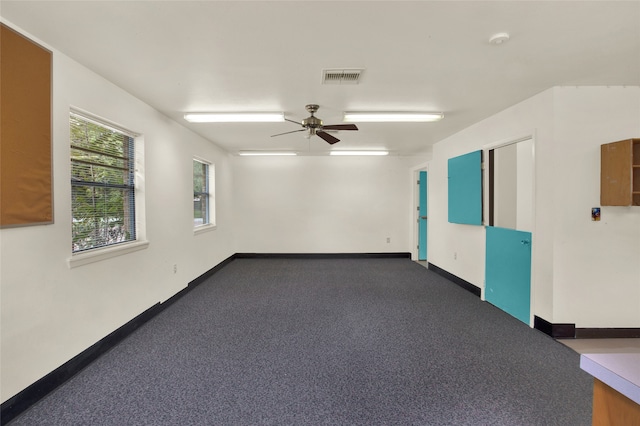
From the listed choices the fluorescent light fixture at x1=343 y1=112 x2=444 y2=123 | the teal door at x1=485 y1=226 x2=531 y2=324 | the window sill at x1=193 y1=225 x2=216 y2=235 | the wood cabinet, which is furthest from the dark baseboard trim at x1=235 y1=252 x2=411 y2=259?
the wood cabinet

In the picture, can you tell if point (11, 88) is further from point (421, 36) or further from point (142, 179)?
point (421, 36)

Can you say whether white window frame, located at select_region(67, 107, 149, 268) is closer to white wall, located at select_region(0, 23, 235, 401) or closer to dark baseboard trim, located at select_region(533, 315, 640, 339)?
white wall, located at select_region(0, 23, 235, 401)

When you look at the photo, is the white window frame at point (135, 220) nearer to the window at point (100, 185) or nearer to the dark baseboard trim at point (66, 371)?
the window at point (100, 185)

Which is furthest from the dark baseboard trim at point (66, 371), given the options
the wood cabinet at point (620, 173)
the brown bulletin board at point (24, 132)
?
the wood cabinet at point (620, 173)

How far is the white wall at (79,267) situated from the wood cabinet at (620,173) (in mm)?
4926

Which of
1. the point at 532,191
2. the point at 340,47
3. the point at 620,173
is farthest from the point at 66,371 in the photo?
the point at 620,173

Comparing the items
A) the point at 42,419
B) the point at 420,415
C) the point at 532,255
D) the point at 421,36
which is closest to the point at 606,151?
the point at 532,255

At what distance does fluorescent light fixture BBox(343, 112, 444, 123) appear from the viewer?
338 cm

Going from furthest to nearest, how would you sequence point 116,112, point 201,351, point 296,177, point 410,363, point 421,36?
point 296,177
point 116,112
point 201,351
point 410,363
point 421,36

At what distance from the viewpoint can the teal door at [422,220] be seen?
6430 millimetres

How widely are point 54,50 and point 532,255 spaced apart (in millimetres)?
4874

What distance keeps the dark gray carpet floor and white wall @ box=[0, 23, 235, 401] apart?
309mm

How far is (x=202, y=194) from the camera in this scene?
16.9 feet

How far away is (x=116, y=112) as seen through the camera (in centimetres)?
269
